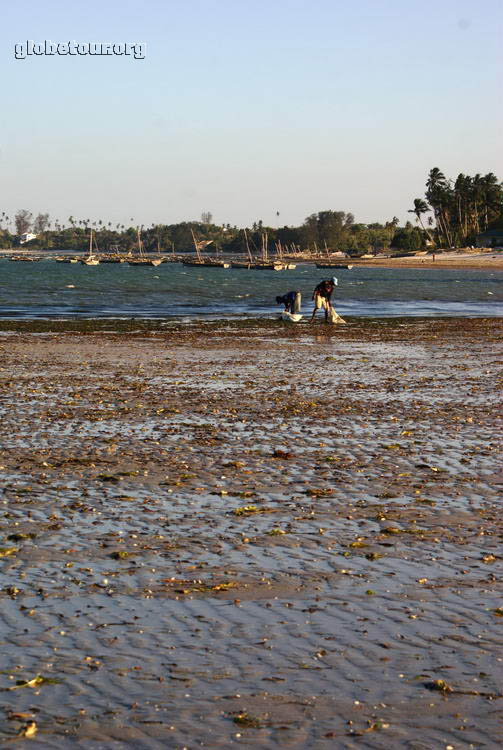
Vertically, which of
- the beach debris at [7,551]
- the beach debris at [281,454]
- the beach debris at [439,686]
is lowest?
the beach debris at [439,686]

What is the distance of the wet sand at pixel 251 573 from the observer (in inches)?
230

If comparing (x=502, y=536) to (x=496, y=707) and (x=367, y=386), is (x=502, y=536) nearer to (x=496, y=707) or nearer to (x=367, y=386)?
(x=496, y=707)

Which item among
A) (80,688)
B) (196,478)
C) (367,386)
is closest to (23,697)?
(80,688)

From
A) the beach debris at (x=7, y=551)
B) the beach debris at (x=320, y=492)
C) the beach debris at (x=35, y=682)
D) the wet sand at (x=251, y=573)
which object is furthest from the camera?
the beach debris at (x=320, y=492)

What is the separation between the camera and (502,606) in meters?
7.68

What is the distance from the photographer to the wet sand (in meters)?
5.83

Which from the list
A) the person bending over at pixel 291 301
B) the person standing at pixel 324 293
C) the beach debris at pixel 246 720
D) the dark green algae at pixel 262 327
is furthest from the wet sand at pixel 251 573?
the person bending over at pixel 291 301

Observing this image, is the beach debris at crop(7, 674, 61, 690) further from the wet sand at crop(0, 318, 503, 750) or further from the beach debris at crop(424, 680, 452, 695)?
the beach debris at crop(424, 680, 452, 695)

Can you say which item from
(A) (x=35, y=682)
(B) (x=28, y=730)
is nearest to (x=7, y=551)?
(A) (x=35, y=682)

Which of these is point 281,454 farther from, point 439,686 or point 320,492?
point 439,686

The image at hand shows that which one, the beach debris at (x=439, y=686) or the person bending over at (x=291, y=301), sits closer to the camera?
the beach debris at (x=439, y=686)

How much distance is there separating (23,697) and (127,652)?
0.92 m

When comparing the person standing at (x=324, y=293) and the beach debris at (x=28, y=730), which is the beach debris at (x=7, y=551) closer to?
the beach debris at (x=28, y=730)

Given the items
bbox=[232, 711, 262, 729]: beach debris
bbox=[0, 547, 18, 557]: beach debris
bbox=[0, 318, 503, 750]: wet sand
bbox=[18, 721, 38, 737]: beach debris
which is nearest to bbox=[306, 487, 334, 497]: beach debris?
bbox=[0, 318, 503, 750]: wet sand
